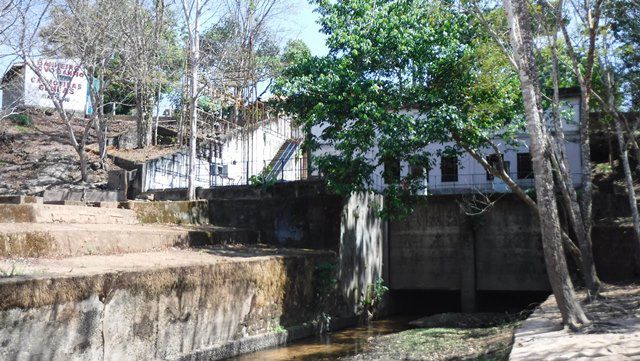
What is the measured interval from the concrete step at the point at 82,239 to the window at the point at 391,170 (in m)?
4.28

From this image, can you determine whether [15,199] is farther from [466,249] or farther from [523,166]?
[523,166]

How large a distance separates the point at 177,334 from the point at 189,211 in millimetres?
6343

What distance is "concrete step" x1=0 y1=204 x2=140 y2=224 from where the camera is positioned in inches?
408

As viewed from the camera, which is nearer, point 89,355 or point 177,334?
point 89,355

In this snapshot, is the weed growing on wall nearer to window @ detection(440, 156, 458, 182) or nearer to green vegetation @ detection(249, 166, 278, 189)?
green vegetation @ detection(249, 166, 278, 189)

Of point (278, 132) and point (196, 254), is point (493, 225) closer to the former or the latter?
point (196, 254)

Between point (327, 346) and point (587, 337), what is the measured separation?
5.66m

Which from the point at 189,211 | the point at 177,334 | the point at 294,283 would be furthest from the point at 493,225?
the point at 177,334

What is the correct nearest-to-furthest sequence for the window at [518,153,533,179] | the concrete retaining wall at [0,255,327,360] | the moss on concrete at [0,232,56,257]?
the concrete retaining wall at [0,255,327,360] → the moss on concrete at [0,232,56,257] → the window at [518,153,533,179]

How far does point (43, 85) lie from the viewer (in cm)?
2169

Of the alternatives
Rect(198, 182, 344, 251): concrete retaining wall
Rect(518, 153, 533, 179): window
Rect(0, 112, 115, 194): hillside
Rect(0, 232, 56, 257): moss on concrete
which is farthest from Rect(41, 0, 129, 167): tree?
Rect(518, 153, 533, 179): window

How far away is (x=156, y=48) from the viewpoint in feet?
74.9

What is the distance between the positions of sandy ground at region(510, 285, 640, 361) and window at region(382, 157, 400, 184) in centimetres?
472

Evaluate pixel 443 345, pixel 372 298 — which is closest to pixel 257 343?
pixel 443 345
